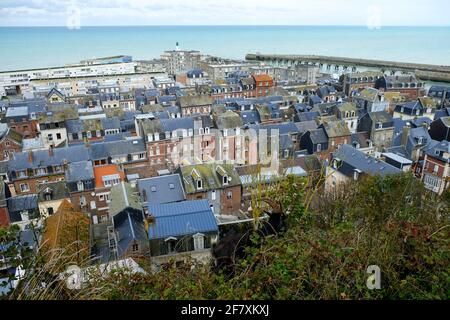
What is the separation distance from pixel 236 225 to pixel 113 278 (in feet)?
32.3

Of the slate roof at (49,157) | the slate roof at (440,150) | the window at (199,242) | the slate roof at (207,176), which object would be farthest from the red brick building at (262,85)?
the window at (199,242)

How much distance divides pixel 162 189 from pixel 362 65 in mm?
116038

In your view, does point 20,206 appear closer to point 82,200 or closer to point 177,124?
point 82,200

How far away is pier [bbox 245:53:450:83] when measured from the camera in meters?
95.6

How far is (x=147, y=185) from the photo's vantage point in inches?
947

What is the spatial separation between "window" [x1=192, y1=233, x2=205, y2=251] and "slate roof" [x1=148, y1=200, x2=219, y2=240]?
0.81ft

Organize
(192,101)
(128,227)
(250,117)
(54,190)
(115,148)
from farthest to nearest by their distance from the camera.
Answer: (192,101) → (250,117) → (115,148) → (54,190) → (128,227)

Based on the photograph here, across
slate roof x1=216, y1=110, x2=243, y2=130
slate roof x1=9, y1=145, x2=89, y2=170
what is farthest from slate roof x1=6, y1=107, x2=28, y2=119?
slate roof x1=216, y1=110, x2=243, y2=130

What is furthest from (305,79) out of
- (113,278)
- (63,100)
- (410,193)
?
(113,278)

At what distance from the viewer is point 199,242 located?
16109mm

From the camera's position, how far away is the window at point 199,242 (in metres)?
16.0

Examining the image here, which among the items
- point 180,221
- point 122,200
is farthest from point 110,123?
point 180,221
